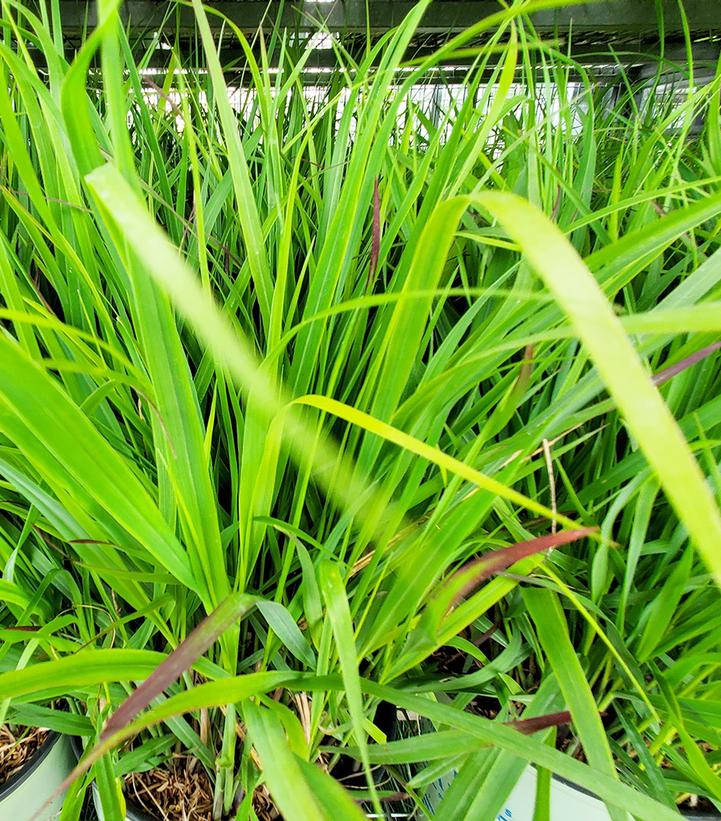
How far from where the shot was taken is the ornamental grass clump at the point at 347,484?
5.3 inches

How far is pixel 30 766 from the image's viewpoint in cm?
24

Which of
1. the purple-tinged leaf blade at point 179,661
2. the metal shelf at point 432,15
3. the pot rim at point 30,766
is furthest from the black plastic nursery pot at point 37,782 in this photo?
the metal shelf at point 432,15

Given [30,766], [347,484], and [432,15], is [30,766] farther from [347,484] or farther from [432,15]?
[432,15]

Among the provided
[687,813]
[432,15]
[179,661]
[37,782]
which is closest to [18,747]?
[37,782]

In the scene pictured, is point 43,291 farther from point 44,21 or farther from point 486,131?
point 486,131

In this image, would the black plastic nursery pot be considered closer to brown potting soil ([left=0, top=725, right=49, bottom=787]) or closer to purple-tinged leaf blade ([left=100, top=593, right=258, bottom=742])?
brown potting soil ([left=0, top=725, right=49, bottom=787])

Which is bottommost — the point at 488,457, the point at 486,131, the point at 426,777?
the point at 426,777

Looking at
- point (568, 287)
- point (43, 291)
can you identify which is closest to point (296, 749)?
point (568, 287)

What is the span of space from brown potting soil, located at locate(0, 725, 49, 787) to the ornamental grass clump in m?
0.05

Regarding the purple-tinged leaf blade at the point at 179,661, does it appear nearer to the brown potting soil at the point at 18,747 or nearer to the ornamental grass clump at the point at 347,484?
the ornamental grass clump at the point at 347,484

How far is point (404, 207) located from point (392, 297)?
136mm

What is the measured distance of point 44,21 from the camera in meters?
0.24

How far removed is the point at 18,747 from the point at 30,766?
3 centimetres

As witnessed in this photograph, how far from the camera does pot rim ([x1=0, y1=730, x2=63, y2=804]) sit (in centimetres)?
23
